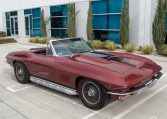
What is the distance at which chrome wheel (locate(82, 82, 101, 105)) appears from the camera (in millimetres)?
4818

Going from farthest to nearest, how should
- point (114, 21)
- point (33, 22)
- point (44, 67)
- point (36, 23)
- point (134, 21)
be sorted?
point (33, 22) → point (36, 23) → point (114, 21) → point (134, 21) → point (44, 67)

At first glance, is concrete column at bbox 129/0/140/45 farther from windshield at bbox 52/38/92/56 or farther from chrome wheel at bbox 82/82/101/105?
chrome wheel at bbox 82/82/101/105

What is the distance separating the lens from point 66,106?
5242 millimetres

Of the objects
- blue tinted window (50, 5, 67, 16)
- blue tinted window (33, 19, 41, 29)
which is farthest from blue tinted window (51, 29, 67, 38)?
blue tinted window (33, 19, 41, 29)

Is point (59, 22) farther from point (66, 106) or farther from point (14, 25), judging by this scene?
point (66, 106)

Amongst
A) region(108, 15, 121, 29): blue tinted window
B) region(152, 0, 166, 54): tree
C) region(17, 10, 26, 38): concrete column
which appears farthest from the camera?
region(17, 10, 26, 38): concrete column

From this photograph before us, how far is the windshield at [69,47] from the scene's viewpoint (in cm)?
603

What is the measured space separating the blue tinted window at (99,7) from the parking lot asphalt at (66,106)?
10.2m

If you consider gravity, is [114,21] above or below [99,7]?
below

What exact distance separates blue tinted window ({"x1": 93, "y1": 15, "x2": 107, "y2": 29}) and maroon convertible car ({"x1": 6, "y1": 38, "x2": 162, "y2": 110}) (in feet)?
31.8

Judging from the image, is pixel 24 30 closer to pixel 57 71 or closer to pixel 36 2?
pixel 36 2

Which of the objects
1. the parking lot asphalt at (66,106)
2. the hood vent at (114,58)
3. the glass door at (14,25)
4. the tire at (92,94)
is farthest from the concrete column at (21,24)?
the tire at (92,94)

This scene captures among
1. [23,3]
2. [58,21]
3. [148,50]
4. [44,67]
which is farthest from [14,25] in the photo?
[44,67]

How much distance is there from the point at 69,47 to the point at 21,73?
185cm
